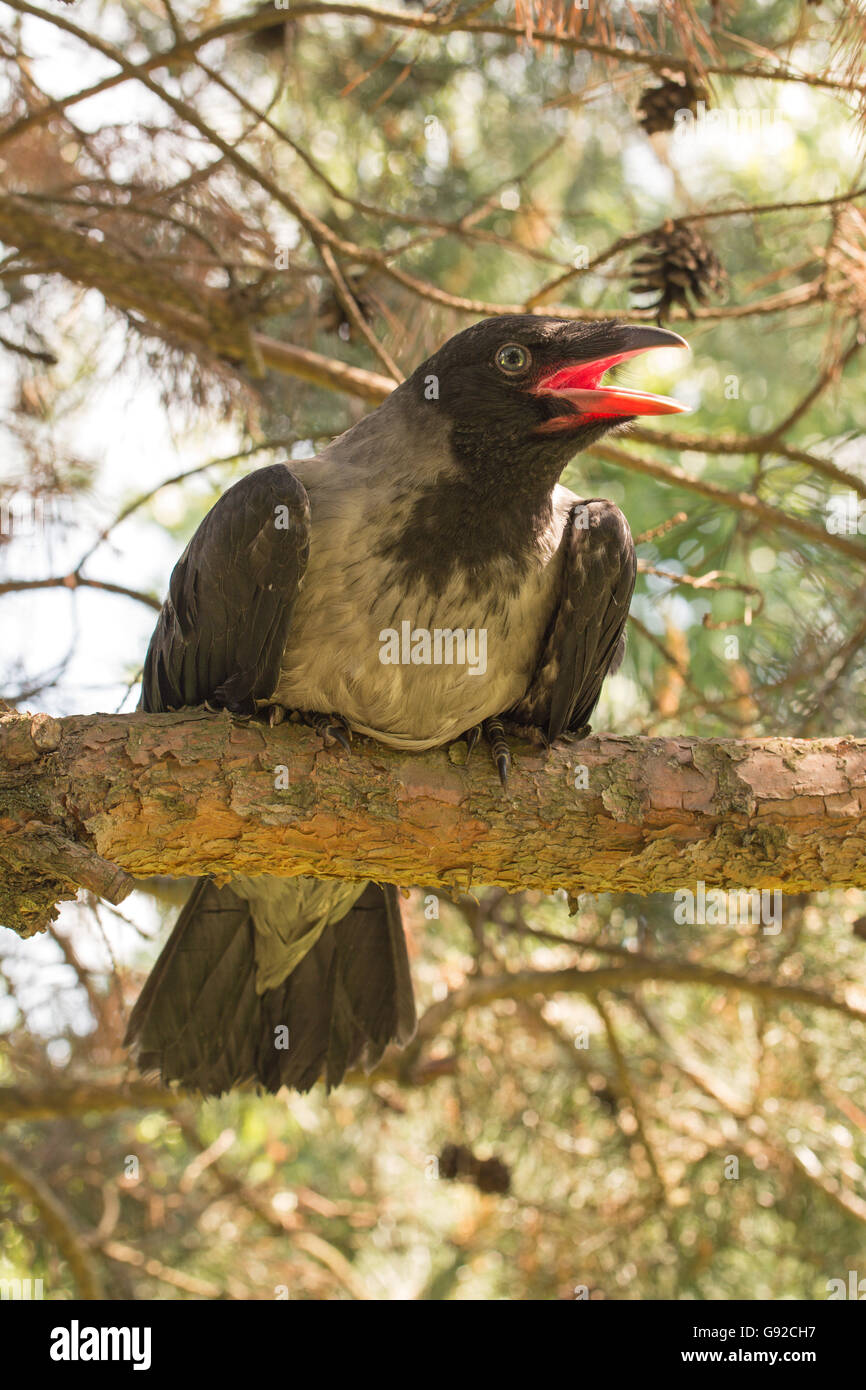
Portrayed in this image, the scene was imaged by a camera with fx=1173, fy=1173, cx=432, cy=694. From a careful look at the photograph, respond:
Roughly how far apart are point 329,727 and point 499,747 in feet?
1.40

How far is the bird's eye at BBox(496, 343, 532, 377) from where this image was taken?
9.90 feet

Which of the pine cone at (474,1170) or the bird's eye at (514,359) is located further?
the pine cone at (474,1170)

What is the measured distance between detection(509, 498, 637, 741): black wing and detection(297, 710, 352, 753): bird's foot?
1.69 ft

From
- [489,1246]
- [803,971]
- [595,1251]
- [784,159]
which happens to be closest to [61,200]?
[803,971]

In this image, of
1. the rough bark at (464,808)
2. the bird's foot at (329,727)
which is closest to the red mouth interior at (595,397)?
the rough bark at (464,808)

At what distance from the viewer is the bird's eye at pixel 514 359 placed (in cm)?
302

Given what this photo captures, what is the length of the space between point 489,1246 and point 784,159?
6.76m

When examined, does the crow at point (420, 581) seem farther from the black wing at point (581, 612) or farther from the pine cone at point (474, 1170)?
the pine cone at point (474, 1170)

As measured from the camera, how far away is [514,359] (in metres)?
3.02

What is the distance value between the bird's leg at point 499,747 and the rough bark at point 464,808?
3 centimetres

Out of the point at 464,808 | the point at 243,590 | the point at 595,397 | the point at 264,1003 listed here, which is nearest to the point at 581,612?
the point at 595,397

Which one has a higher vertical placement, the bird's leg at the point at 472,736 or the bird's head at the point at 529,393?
the bird's head at the point at 529,393

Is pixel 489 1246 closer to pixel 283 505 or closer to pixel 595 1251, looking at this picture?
pixel 595 1251

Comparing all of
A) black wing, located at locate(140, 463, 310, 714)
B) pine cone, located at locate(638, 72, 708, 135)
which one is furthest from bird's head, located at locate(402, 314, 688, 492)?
pine cone, located at locate(638, 72, 708, 135)
